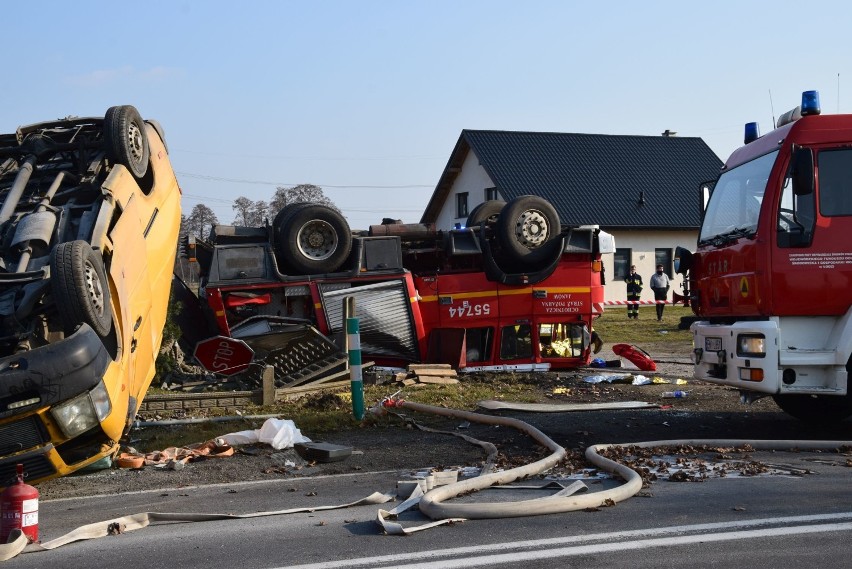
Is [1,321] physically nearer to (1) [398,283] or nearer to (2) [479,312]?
(1) [398,283]

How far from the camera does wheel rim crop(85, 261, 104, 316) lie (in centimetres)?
645

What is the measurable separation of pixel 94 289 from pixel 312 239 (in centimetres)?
666

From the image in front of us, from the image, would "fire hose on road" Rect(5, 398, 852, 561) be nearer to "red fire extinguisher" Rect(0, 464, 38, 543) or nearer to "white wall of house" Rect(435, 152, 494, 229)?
"red fire extinguisher" Rect(0, 464, 38, 543)

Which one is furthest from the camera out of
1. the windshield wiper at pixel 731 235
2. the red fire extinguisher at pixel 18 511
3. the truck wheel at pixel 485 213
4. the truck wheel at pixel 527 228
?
the truck wheel at pixel 485 213

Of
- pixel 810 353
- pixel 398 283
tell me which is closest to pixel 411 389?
pixel 398 283

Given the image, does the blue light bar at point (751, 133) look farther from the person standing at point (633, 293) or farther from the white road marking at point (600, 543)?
the person standing at point (633, 293)

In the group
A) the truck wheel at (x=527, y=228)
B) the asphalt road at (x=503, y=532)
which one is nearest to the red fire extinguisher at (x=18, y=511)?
the asphalt road at (x=503, y=532)

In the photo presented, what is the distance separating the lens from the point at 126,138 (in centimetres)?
864

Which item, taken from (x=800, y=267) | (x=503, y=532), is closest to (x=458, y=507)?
(x=503, y=532)

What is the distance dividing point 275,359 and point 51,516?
6.15 meters

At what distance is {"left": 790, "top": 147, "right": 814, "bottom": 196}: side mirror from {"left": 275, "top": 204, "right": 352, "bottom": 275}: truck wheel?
6519mm

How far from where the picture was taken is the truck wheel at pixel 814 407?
9.38 m

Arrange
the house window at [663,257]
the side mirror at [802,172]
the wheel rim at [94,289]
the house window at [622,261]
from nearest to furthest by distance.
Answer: the wheel rim at [94,289], the side mirror at [802,172], the house window at [622,261], the house window at [663,257]

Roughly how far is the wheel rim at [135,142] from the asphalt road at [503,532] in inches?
135
